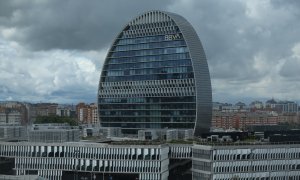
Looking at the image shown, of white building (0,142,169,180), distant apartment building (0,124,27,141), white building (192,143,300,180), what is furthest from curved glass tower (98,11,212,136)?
white building (192,143,300,180)

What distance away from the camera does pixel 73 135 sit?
490 ft

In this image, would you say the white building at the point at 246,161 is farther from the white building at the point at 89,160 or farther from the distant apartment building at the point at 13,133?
the distant apartment building at the point at 13,133

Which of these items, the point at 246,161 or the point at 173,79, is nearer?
the point at 246,161

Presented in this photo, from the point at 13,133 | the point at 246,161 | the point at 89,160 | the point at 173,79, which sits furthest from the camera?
the point at 173,79

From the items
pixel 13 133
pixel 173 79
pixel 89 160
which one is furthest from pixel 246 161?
pixel 13 133

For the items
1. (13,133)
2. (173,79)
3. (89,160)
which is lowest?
(89,160)

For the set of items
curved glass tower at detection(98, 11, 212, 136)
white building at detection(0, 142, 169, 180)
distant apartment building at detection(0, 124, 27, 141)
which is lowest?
white building at detection(0, 142, 169, 180)

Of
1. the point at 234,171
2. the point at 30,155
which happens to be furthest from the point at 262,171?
the point at 30,155

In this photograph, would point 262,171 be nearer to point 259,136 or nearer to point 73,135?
point 259,136

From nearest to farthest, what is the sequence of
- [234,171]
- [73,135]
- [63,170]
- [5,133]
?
[234,171] < [63,170] < [73,135] < [5,133]

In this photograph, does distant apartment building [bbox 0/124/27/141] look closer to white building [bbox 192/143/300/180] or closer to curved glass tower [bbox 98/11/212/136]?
curved glass tower [bbox 98/11/212/136]

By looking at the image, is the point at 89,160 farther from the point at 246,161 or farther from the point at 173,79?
the point at 173,79

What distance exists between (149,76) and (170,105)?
46.7ft

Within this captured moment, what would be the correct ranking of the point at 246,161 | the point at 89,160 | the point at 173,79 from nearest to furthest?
1. the point at 246,161
2. the point at 89,160
3. the point at 173,79
